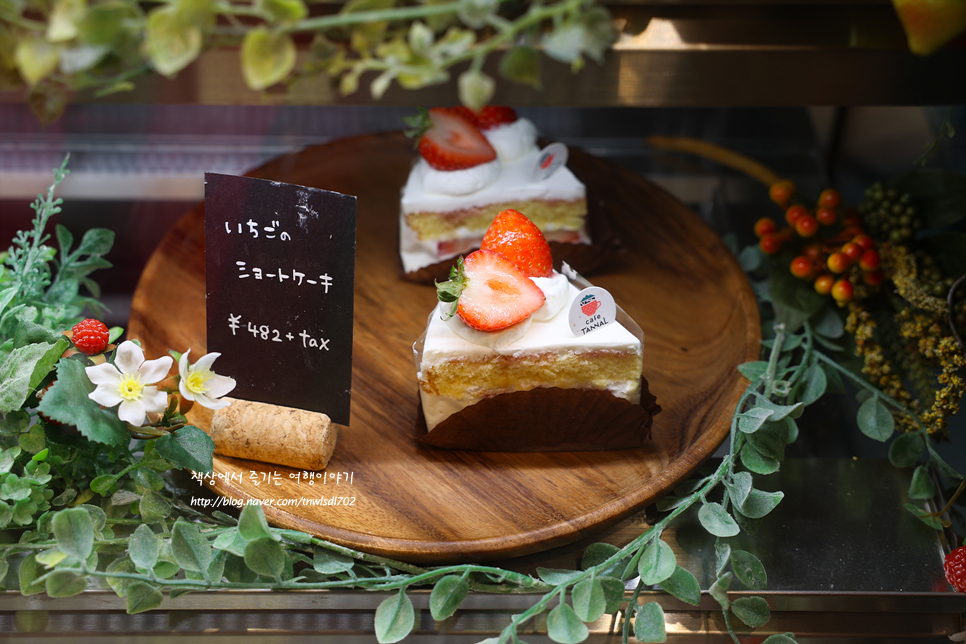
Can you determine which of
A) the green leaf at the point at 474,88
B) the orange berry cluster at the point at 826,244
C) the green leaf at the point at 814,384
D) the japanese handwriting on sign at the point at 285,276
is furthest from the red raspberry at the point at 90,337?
the orange berry cluster at the point at 826,244

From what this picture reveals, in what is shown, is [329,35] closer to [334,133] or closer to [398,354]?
[398,354]

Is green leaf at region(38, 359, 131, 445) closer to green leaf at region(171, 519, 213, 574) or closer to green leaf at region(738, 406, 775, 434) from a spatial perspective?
green leaf at region(171, 519, 213, 574)

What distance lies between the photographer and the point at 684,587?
1.14 metres

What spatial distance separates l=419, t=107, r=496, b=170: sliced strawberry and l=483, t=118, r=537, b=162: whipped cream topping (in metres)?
0.04

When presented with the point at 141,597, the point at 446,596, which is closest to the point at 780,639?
the point at 446,596

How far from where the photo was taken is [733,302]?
5.73 feet

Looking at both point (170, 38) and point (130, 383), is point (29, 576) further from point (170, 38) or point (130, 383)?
point (170, 38)

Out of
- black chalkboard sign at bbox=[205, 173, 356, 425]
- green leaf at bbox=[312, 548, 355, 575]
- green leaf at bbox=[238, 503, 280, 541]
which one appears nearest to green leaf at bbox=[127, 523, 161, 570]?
green leaf at bbox=[238, 503, 280, 541]

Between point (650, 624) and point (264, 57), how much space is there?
907 mm

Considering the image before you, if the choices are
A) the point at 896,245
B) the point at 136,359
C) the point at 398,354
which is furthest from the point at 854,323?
the point at 136,359

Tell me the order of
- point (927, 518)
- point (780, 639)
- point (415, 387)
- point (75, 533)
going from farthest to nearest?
point (415, 387) < point (927, 518) < point (780, 639) < point (75, 533)

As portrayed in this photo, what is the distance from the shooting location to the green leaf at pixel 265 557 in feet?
3.54

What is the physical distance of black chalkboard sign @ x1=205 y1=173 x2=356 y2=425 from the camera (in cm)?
120

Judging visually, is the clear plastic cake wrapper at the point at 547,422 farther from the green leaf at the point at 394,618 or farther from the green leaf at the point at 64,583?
the green leaf at the point at 64,583
